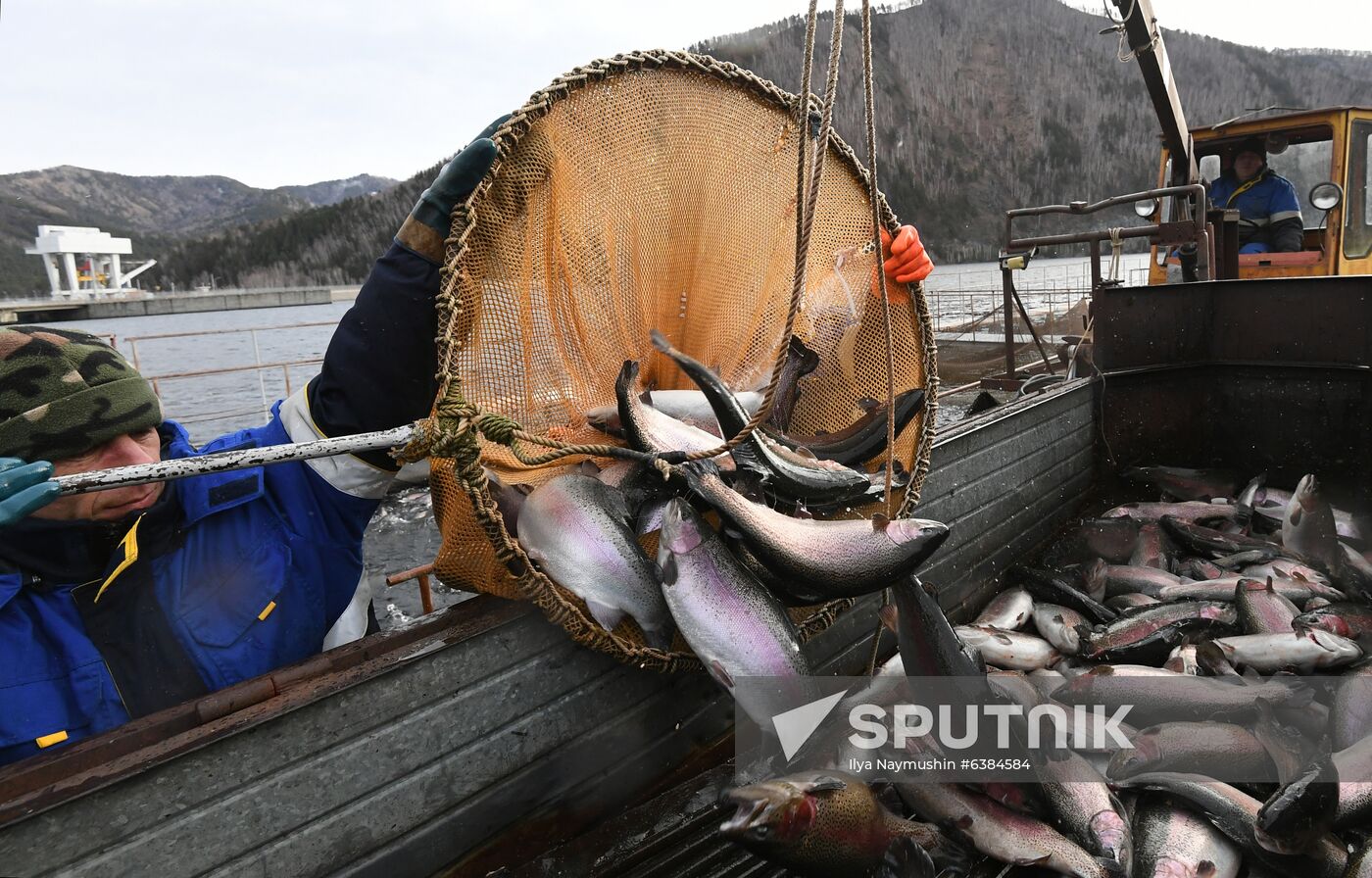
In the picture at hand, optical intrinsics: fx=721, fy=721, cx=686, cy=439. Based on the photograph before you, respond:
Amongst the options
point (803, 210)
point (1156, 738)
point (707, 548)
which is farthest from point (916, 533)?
point (1156, 738)

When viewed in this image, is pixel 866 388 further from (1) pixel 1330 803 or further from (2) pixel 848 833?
(1) pixel 1330 803

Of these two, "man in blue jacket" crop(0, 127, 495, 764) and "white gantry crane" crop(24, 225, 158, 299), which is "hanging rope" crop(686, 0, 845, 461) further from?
"white gantry crane" crop(24, 225, 158, 299)

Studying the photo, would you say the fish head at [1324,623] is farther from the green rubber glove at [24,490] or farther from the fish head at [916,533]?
the green rubber glove at [24,490]

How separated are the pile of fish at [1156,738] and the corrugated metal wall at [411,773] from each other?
71 centimetres

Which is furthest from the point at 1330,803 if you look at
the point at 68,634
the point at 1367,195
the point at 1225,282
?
the point at 1367,195

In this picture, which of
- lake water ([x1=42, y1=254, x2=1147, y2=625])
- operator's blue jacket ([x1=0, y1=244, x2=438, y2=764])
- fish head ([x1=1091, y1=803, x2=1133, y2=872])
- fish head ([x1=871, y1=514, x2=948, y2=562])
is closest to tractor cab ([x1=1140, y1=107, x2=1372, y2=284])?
lake water ([x1=42, y1=254, x2=1147, y2=625])

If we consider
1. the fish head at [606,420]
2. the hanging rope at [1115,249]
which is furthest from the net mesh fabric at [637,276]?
the hanging rope at [1115,249]

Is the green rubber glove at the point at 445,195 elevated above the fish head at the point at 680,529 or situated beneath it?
elevated above

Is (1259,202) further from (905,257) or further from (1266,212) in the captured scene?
Answer: (905,257)

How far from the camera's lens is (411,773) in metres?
2.08

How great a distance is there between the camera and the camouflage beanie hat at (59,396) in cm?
194

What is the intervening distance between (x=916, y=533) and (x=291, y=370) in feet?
163

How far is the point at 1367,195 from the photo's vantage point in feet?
26.3

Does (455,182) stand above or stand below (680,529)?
above
